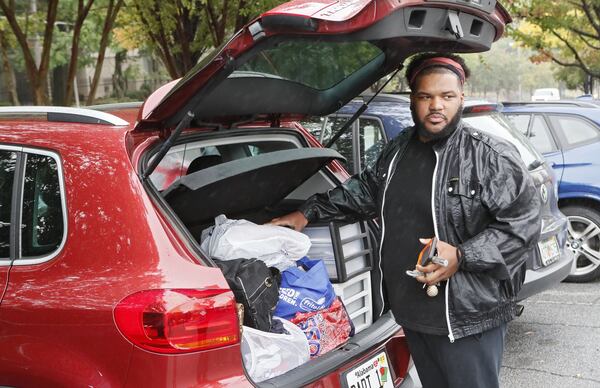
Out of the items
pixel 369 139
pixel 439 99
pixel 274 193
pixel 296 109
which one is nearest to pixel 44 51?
pixel 369 139

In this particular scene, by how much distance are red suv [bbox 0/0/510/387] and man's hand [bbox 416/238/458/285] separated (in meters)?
0.64

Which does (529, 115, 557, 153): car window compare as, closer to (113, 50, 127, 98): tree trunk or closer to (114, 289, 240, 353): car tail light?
(114, 289, 240, 353): car tail light

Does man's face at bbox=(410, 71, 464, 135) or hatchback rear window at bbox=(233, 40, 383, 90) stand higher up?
hatchback rear window at bbox=(233, 40, 383, 90)

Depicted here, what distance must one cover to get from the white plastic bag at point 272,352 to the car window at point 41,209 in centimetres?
82

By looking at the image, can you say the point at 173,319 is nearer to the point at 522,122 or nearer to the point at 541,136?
the point at 541,136

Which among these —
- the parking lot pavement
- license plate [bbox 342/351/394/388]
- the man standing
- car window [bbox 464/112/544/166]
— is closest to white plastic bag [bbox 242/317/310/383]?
license plate [bbox 342/351/394/388]

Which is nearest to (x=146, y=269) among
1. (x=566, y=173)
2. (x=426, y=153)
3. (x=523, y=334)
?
(x=426, y=153)

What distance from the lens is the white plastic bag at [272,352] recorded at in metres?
2.52

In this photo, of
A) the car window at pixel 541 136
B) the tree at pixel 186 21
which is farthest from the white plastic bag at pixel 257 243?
the tree at pixel 186 21

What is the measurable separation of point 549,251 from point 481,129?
1.08 m

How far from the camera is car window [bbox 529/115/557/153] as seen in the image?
660cm

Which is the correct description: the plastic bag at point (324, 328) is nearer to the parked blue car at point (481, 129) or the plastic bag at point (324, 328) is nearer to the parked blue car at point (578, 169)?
the parked blue car at point (481, 129)

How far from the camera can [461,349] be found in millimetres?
2422

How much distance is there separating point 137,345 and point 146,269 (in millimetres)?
256
